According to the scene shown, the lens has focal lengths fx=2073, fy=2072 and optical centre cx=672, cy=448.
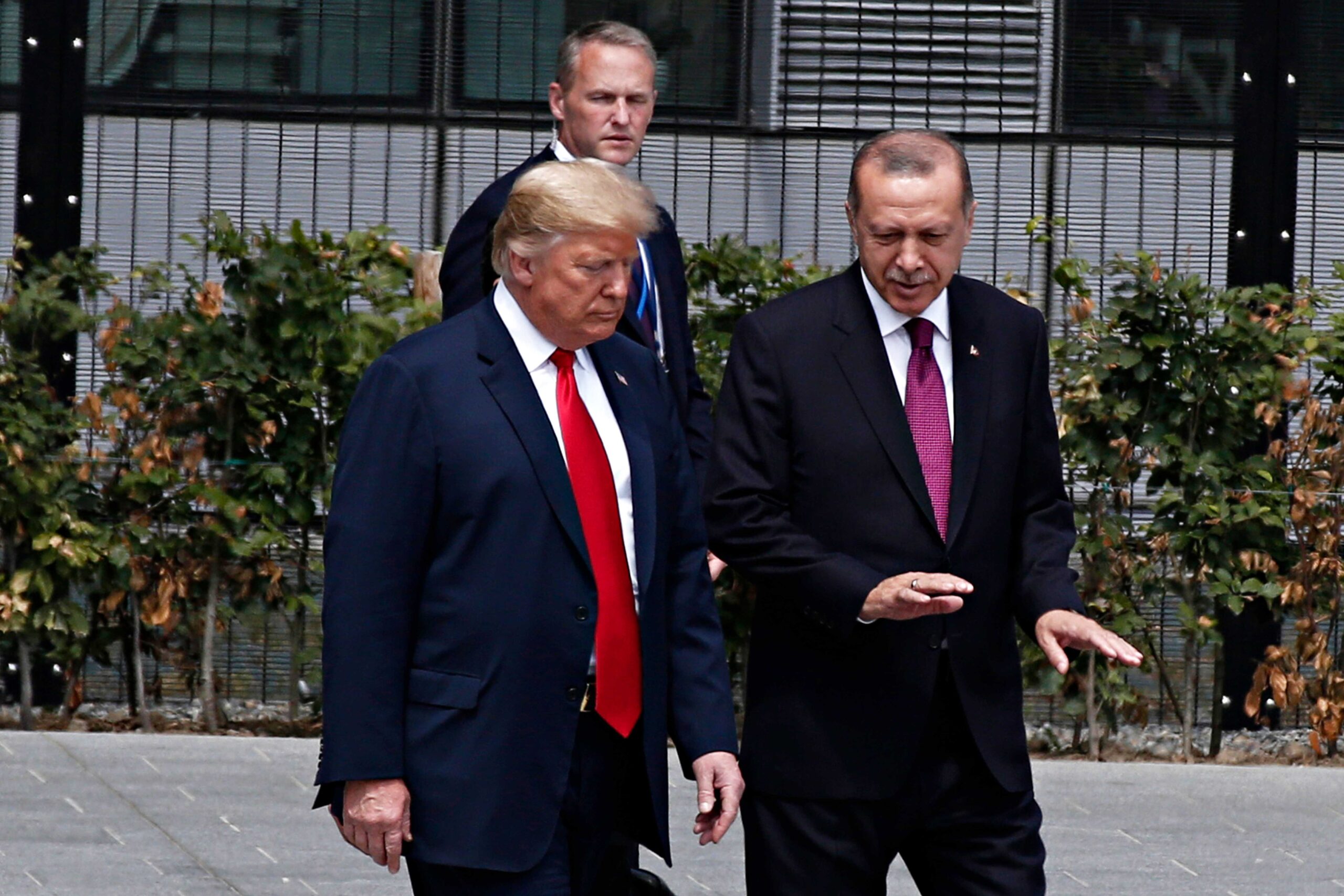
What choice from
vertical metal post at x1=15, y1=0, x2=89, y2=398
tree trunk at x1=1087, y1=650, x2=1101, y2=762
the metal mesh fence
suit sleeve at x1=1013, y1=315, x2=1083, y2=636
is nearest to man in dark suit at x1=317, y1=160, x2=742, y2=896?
suit sleeve at x1=1013, y1=315, x2=1083, y2=636

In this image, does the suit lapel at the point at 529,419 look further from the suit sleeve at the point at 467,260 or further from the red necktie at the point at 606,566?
the suit sleeve at the point at 467,260

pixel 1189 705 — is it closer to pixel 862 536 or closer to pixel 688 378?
pixel 688 378

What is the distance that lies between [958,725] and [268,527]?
397 cm

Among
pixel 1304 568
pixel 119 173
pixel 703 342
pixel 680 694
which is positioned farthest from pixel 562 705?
pixel 119 173

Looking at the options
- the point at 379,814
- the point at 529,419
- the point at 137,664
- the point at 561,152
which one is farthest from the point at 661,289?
the point at 137,664

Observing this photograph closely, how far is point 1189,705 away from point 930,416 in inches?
162

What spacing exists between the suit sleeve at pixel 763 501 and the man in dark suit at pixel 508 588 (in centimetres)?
28

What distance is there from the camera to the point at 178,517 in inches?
277

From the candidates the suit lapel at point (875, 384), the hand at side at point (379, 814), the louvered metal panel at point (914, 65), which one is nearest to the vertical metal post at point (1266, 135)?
the louvered metal panel at point (914, 65)

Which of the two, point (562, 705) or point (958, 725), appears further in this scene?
point (958, 725)

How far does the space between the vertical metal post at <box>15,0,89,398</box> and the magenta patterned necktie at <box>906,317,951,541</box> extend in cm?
512

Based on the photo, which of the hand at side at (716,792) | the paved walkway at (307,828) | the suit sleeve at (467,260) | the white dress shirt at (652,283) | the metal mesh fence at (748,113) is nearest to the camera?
the hand at side at (716,792)

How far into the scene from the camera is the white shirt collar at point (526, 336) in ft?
10.5

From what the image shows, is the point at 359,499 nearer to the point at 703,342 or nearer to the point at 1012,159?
the point at 703,342
